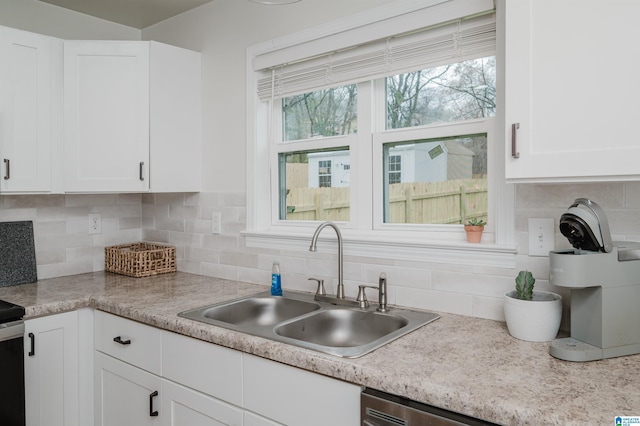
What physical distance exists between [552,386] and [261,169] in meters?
1.76

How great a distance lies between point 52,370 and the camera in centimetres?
209

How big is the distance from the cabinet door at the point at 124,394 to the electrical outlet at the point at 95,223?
0.93 metres

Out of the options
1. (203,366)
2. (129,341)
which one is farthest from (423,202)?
(129,341)

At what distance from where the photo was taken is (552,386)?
1134 millimetres

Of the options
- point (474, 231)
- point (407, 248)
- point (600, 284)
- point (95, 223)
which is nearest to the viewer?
point (600, 284)

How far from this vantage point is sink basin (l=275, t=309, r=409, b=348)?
1.82 metres

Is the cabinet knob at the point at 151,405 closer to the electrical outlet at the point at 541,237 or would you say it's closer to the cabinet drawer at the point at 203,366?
the cabinet drawer at the point at 203,366

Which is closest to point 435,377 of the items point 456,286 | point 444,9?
point 456,286

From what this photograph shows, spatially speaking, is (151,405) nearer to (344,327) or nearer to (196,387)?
(196,387)

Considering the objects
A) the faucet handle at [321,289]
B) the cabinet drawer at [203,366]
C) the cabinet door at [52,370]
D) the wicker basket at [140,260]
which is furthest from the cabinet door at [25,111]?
the faucet handle at [321,289]

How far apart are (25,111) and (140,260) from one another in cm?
94

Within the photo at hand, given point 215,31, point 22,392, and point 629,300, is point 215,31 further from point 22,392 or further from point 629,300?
point 629,300

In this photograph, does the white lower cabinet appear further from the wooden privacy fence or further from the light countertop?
the wooden privacy fence

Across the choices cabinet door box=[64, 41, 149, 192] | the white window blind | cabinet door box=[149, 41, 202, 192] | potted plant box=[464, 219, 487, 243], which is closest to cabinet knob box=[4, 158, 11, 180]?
cabinet door box=[64, 41, 149, 192]
